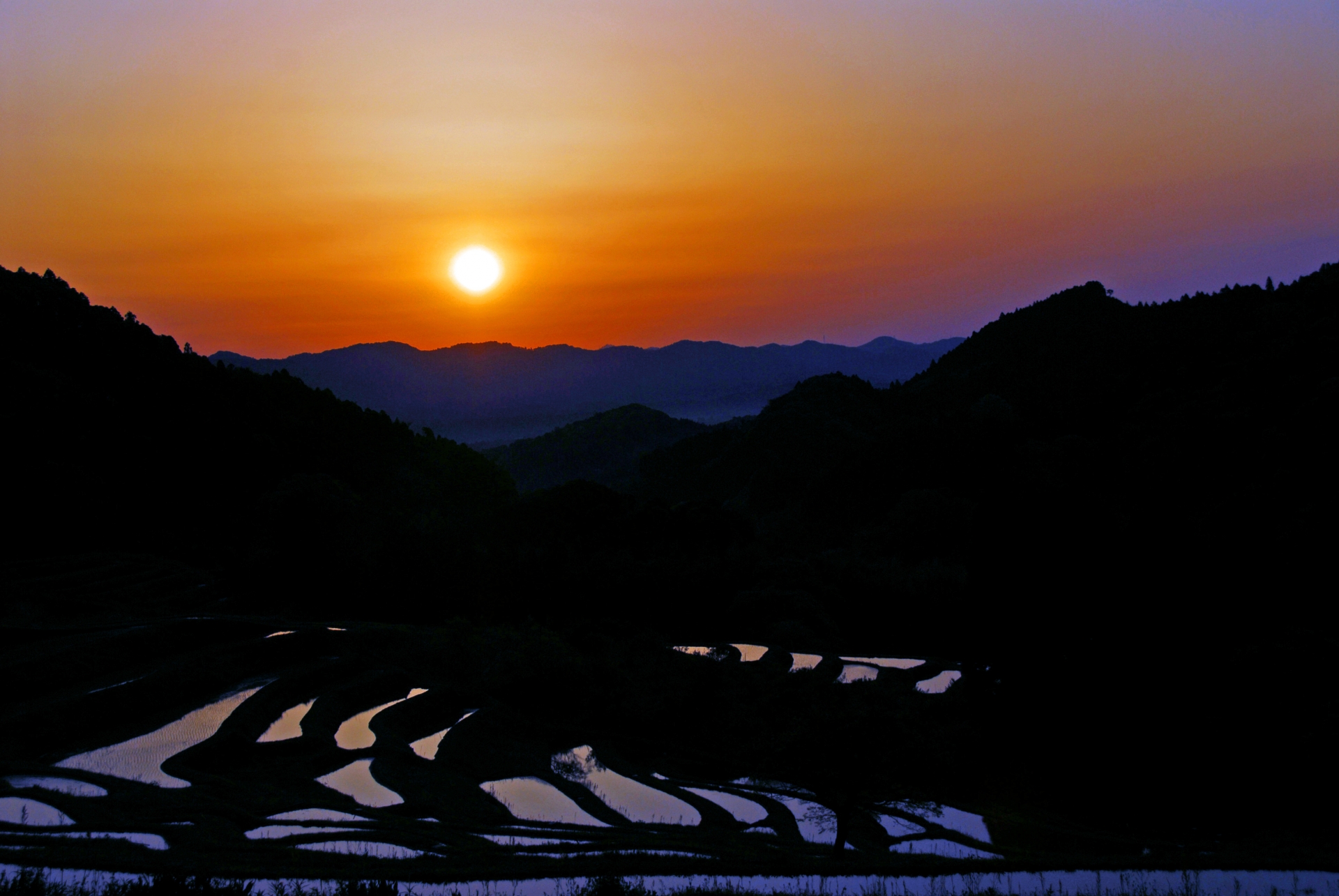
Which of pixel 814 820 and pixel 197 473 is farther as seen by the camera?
pixel 197 473

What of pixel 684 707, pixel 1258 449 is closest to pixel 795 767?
pixel 684 707

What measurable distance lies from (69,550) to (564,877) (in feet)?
226

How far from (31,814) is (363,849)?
7.25 meters

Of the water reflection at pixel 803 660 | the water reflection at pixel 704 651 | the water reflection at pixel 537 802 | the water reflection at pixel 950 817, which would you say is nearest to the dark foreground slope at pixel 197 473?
the water reflection at pixel 704 651

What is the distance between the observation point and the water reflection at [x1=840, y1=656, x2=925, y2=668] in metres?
39.8

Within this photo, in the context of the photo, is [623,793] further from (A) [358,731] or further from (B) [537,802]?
(A) [358,731]

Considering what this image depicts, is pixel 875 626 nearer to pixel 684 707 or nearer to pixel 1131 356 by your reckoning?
pixel 684 707

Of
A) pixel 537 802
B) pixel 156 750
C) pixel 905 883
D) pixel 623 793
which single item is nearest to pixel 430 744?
pixel 537 802

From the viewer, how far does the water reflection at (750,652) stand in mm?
40781

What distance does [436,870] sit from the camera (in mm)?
15773

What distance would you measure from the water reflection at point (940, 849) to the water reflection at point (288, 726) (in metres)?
16.5

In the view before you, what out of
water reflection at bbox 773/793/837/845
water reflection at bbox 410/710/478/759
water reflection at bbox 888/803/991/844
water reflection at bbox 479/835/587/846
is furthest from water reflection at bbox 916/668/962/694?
water reflection at bbox 479/835/587/846

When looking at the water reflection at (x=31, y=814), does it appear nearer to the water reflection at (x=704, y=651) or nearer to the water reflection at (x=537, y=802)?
the water reflection at (x=537, y=802)

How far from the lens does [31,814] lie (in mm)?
19797
